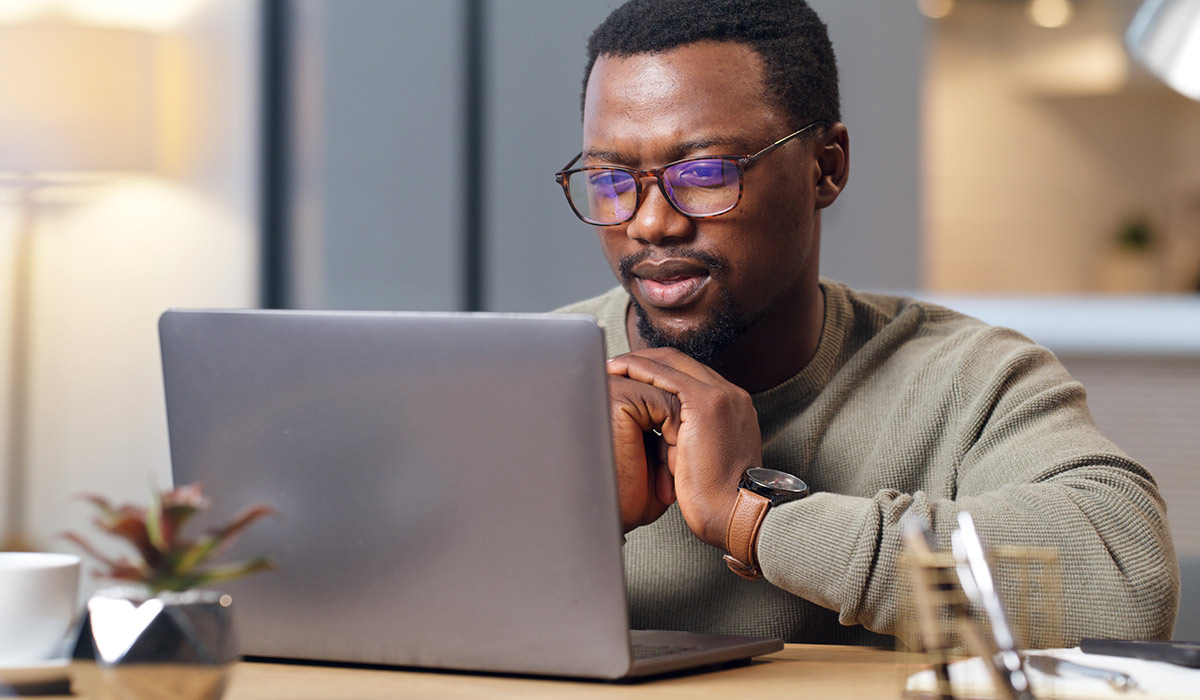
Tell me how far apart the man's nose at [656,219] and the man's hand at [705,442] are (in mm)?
173

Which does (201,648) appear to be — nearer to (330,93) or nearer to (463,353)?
(463,353)

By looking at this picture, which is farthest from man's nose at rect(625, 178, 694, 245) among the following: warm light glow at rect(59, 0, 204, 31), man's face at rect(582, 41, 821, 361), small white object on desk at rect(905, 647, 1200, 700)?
warm light glow at rect(59, 0, 204, 31)

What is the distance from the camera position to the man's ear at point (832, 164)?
135cm

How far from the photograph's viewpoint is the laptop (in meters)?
0.74

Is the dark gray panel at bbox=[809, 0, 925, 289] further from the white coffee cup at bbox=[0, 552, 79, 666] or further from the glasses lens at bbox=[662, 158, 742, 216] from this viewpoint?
the white coffee cup at bbox=[0, 552, 79, 666]

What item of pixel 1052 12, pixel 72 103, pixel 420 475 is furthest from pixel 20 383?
pixel 1052 12

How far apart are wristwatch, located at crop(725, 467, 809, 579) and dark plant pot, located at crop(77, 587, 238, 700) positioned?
445 mm

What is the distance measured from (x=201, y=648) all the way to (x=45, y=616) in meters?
0.17

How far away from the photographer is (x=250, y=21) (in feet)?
9.12

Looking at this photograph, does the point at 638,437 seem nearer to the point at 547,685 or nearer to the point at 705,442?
the point at 705,442

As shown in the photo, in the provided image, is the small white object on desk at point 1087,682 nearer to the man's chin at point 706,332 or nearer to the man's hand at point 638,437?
the man's hand at point 638,437

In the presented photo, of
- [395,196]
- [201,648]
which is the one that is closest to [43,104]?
[395,196]

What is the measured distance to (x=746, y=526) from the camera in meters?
0.99

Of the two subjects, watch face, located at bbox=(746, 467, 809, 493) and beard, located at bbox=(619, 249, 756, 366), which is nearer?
watch face, located at bbox=(746, 467, 809, 493)
